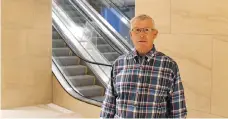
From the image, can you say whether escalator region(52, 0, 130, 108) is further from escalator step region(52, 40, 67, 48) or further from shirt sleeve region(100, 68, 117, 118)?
shirt sleeve region(100, 68, 117, 118)

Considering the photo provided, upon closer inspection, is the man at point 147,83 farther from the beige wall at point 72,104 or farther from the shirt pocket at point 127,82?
the beige wall at point 72,104

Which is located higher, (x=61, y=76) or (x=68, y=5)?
(x=68, y=5)

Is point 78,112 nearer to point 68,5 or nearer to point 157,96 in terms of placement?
point 157,96

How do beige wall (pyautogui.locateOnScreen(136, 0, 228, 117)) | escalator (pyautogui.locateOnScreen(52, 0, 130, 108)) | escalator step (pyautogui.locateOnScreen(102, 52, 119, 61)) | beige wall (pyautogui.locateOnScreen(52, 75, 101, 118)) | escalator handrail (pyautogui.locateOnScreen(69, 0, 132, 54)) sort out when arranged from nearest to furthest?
beige wall (pyautogui.locateOnScreen(136, 0, 228, 117)) < beige wall (pyautogui.locateOnScreen(52, 75, 101, 118)) < escalator (pyautogui.locateOnScreen(52, 0, 130, 108)) < escalator step (pyautogui.locateOnScreen(102, 52, 119, 61)) < escalator handrail (pyautogui.locateOnScreen(69, 0, 132, 54))

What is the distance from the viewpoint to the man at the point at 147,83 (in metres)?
2.50

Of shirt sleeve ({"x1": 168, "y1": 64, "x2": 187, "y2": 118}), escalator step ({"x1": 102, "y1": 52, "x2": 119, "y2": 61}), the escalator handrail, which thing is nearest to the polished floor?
escalator step ({"x1": 102, "y1": 52, "x2": 119, "y2": 61})
